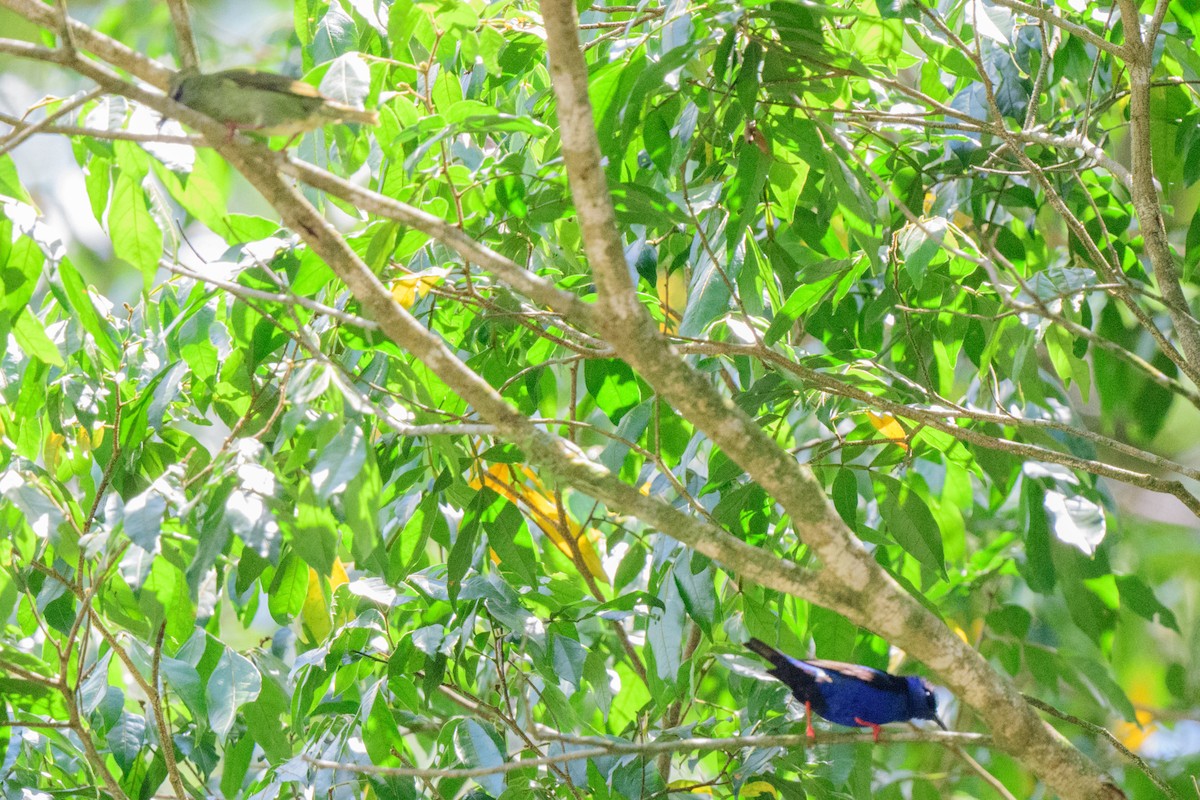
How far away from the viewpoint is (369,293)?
1.31 m

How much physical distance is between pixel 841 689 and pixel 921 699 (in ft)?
1.04

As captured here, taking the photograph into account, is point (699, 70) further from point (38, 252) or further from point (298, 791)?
point (298, 791)

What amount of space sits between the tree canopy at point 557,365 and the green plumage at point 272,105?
1.8 inches

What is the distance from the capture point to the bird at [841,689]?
2127mm

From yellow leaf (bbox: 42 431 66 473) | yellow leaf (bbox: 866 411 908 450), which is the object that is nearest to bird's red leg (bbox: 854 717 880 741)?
yellow leaf (bbox: 866 411 908 450)

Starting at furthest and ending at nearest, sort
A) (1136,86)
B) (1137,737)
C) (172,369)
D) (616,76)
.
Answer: (1137,737), (172,369), (1136,86), (616,76)

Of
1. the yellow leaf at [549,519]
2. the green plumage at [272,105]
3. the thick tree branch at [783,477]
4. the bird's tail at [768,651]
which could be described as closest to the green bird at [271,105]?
the green plumage at [272,105]

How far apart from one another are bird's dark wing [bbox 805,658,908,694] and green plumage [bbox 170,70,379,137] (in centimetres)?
128

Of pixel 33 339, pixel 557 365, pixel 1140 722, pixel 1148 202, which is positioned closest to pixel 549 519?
pixel 557 365

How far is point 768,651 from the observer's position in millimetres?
2129

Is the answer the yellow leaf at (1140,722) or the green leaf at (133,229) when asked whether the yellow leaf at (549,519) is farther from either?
the yellow leaf at (1140,722)

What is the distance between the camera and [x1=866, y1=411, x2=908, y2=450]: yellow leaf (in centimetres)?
194

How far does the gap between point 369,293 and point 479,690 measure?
1.92m

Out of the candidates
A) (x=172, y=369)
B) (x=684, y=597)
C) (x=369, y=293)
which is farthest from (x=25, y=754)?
(x=369, y=293)
